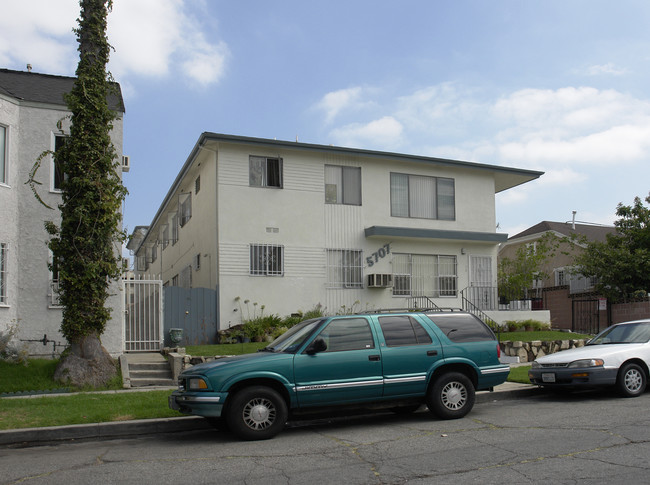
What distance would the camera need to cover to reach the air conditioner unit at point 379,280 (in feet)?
67.8

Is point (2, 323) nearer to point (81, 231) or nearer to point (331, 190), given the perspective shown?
point (81, 231)

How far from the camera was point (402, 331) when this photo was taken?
31.2 feet

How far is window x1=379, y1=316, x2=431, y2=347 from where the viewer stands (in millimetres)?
9391

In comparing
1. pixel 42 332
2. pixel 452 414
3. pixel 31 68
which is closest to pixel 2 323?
pixel 42 332

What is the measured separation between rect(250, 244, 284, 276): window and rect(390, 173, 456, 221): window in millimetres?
4279

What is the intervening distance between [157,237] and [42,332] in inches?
749

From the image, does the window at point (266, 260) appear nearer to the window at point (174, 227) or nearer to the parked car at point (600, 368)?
the window at point (174, 227)

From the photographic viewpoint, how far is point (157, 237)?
33500mm

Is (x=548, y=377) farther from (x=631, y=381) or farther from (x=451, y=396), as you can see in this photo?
(x=451, y=396)

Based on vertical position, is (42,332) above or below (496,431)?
above

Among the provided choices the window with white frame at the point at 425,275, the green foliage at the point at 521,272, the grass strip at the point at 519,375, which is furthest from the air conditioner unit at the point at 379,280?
the green foliage at the point at 521,272

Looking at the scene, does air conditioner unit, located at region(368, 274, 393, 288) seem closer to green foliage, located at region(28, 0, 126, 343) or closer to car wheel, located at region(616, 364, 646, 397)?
green foliage, located at region(28, 0, 126, 343)

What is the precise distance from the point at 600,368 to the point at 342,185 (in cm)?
1165

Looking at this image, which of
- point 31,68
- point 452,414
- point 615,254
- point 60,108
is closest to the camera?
point 452,414
